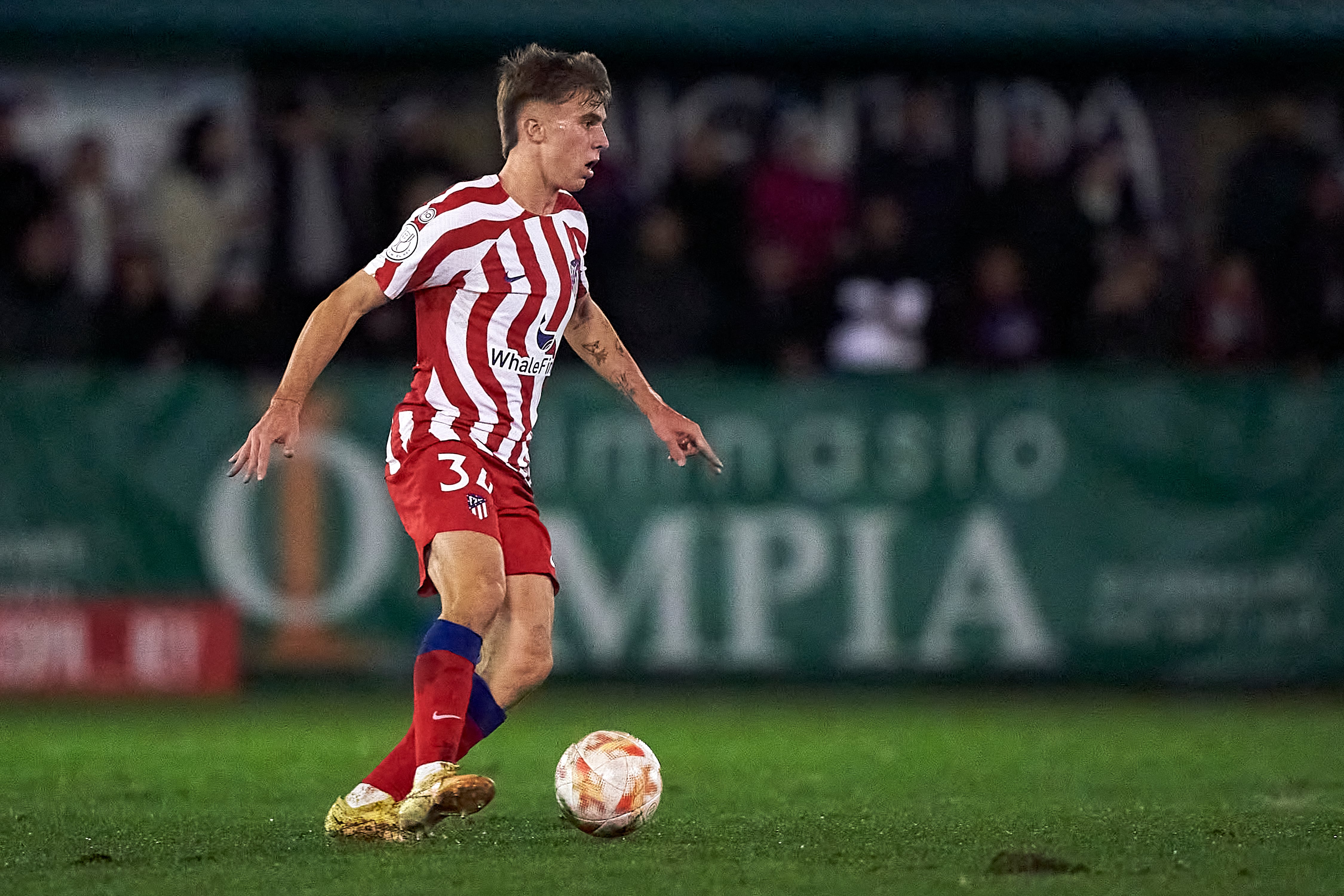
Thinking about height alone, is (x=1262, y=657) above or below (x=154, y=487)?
below

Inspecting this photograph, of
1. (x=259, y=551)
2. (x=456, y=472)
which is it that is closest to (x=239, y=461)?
(x=456, y=472)

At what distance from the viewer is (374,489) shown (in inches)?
432

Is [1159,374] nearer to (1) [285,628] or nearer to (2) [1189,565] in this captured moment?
(2) [1189,565]

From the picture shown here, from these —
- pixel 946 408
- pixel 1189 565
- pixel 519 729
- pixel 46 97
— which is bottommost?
pixel 519 729

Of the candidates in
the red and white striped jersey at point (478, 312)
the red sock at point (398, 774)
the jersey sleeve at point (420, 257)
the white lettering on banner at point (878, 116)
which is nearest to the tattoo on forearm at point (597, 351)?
the red and white striped jersey at point (478, 312)

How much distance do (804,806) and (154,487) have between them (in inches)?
215

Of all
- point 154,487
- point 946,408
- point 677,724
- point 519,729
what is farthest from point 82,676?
point 946,408

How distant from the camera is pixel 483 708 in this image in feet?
19.5

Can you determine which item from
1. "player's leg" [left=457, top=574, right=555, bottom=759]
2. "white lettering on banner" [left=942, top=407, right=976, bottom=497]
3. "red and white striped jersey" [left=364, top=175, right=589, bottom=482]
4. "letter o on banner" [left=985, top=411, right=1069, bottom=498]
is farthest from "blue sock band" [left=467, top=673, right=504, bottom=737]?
"letter o on banner" [left=985, top=411, right=1069, bottom=498]

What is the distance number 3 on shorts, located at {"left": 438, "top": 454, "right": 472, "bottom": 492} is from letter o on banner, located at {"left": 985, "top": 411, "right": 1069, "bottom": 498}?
19.0 ft

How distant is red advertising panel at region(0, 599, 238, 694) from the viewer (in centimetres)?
1080

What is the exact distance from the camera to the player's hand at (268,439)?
17.9 ft

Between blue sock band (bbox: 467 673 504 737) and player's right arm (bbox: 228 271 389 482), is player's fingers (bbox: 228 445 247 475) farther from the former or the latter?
blue sock band (bbox: 467 673 504 737)

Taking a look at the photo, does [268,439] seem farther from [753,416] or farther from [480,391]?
[753,416]
